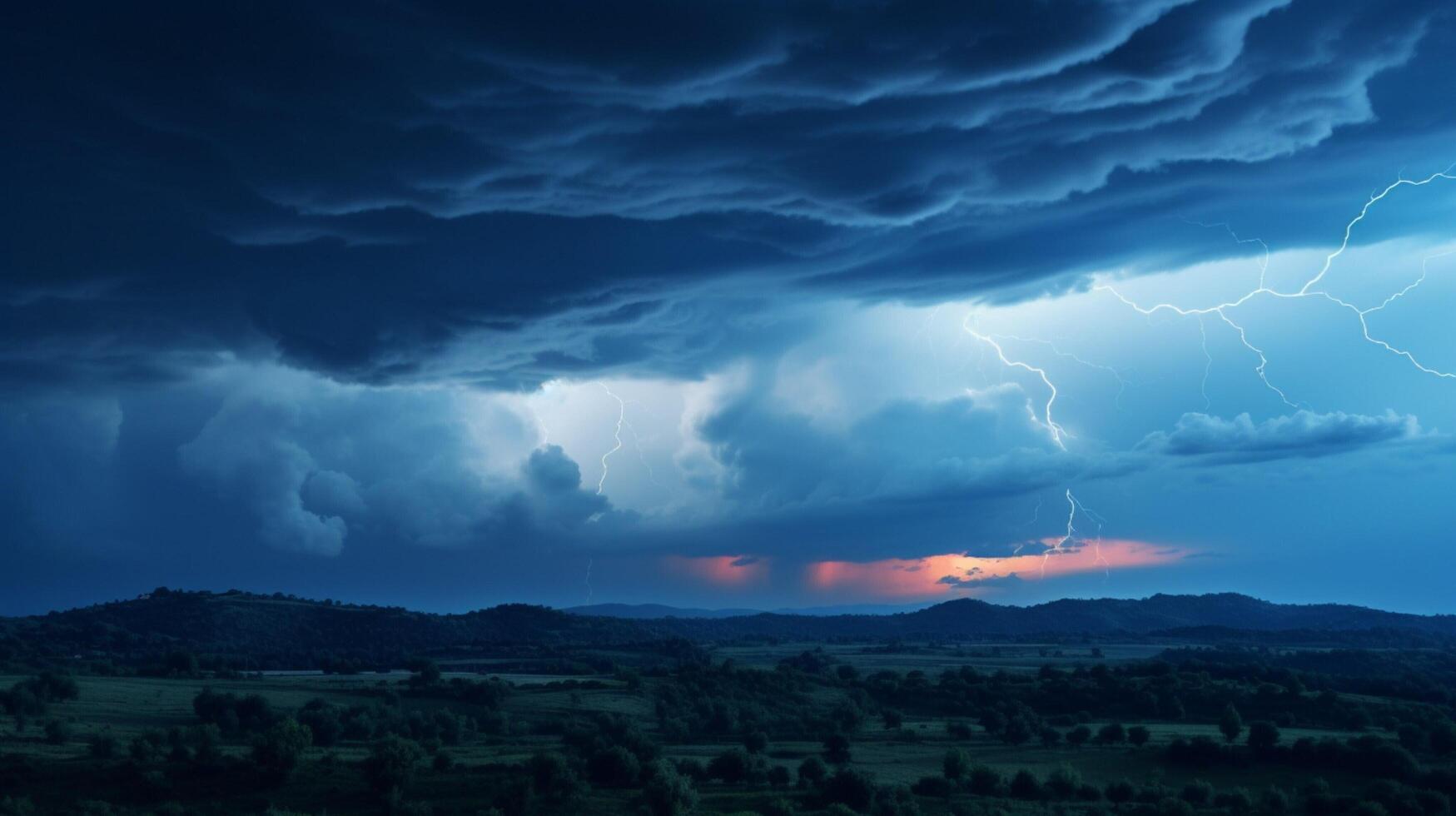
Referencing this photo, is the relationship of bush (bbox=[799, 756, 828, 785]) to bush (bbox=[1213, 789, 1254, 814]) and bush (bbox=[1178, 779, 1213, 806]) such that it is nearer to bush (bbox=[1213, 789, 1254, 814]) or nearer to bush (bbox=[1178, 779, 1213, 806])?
bush (bbox=[1178, 779, 1213, 806])

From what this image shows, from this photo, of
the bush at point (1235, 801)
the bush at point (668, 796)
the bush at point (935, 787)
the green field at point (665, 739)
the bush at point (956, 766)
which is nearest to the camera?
the bush at point (668, 796)

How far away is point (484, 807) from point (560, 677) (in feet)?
271

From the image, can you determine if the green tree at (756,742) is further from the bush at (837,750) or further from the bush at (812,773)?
the bush at (812,773)

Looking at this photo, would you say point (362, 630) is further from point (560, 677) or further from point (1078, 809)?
point (1078, 809)

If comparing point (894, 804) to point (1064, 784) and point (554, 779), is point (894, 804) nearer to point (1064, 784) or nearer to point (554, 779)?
point (1064, 784)

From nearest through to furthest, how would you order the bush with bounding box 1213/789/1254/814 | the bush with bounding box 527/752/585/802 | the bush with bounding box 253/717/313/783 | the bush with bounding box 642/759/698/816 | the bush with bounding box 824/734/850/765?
1. the bush with bounding box 642/759/698/816
2. the bush with bounding box 527/752/585/802
3. the bush with bounding box 253/717/313/783
4. the bush with bounding box 1213/789/1254/814
5. the bush with bounding box 824/734/850/765

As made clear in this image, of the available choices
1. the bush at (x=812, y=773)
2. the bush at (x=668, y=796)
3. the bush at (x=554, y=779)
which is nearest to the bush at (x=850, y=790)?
the bush at (x=812, y=773)

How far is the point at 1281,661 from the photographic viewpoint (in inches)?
5896

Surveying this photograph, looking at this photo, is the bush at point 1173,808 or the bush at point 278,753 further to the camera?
the bush at point 1173,808

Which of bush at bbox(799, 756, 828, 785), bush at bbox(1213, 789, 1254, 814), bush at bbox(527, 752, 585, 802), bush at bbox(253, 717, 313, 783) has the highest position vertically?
bush at bbox(253, 717, 313, 783)

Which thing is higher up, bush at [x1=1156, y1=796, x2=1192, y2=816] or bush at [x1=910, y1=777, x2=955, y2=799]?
bush at [x1=910, y1=777, x2=955, y2=799]

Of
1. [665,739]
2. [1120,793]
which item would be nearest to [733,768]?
[1120,793]

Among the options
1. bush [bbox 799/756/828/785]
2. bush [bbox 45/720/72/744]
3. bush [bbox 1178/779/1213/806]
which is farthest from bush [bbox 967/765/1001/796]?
bush [bbox 45/720/72/744]

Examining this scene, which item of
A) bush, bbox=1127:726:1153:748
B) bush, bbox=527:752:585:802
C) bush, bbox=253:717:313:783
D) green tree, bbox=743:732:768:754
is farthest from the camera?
bush, bbox=1127:726:1153:748
